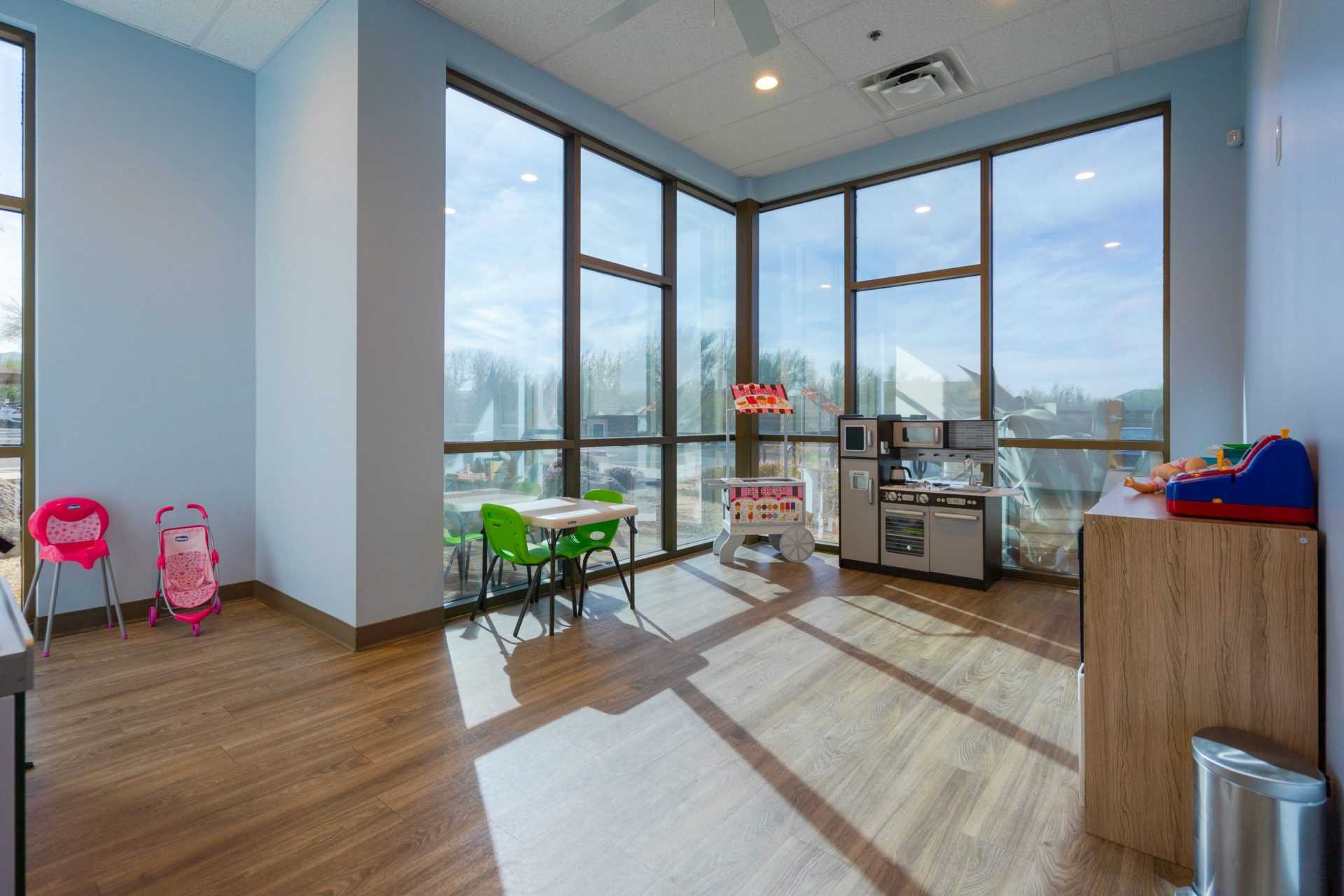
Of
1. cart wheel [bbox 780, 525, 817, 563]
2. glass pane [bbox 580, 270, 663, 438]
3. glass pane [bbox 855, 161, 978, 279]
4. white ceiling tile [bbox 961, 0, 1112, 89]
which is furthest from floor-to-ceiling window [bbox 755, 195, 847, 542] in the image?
white ceiling tile [bbox 961, 0, 1112, 89]

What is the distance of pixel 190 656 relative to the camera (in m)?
3.46

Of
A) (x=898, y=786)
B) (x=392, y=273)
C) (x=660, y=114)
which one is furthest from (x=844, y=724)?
(x=660, y=114)

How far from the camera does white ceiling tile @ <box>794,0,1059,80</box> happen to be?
12.5 feet

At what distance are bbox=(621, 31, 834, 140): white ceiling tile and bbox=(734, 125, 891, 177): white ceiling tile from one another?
87cm

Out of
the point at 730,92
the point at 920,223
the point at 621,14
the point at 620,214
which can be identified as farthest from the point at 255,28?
the point at 920,223

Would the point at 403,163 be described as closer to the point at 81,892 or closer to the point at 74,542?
the point at 74,542

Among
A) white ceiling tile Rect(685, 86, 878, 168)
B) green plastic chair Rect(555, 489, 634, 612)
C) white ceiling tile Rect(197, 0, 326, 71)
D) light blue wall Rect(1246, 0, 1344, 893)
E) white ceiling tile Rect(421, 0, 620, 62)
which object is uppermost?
white ceiling tile Rect(685, 86, 878, 168)

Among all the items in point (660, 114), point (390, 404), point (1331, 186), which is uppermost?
point (660, 114)

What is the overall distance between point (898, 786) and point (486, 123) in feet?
14.7

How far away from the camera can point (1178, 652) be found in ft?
6.11

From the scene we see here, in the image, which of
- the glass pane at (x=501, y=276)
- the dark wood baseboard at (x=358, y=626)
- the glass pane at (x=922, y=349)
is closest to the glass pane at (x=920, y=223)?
the glass pane at (x=922, y=349)

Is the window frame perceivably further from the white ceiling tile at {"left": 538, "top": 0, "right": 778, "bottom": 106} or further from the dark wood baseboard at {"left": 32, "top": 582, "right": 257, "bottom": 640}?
the white ceiling tile at {"left": 538, "top": 0, "right": 778, "bottom": 106}

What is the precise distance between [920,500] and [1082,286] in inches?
78.0

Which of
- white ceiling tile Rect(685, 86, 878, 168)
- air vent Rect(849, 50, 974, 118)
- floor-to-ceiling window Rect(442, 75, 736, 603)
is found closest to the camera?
floor-to-ceiling window Rect(442, 75, 736, 603)
